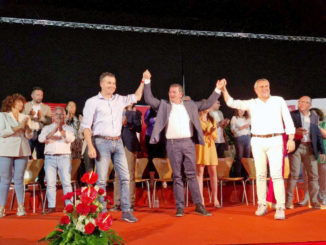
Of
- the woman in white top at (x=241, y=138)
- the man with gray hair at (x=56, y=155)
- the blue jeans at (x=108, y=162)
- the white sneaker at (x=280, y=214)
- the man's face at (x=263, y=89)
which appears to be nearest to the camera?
the blue jeans at (x=108, y=162)

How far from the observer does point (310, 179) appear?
17.9ft

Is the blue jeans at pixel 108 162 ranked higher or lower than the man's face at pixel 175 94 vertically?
lower

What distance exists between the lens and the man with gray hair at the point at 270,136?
442 centimetres

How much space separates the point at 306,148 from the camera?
17.6 ft

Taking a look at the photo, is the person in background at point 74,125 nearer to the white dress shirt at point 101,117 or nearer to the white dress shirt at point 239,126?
the white dress shirt at point 101,117

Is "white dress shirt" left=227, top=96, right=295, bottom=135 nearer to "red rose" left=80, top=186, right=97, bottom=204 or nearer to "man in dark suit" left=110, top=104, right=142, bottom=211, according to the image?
"man in dark suit" left=110, top=104, right=142, bottom=211

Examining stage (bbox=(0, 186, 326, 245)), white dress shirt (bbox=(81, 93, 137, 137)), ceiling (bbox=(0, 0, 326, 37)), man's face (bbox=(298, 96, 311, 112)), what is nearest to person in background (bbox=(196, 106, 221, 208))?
stage (bbox=(0, 186, 326, 245))

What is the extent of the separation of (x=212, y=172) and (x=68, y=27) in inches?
179

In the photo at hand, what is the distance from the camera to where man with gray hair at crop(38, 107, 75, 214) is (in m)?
5.24

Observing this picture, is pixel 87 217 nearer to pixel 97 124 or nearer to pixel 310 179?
pixel 97 124

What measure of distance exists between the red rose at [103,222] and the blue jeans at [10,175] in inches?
109

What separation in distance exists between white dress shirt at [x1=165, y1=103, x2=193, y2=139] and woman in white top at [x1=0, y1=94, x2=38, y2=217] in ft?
6.68

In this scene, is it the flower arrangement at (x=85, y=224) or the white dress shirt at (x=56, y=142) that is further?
the white dress shirt at (x=56, y=142)

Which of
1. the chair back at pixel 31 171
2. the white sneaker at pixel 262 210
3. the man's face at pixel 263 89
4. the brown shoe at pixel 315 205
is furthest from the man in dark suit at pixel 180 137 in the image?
the chair back at pixel 31 171
